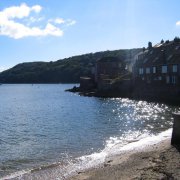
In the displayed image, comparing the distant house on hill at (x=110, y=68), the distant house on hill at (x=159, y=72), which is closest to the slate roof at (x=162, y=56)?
the distant house on hill at (x=159, y=72)

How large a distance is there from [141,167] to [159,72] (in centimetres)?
6614

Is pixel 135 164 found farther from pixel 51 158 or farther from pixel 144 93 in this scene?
pixel 144 93

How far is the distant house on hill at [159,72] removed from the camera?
7600 centimetres

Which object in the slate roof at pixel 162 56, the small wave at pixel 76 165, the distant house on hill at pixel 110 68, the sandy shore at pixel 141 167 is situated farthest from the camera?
the distant house on hill at pixel 110 68

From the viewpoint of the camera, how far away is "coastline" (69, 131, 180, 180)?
50.9 ft

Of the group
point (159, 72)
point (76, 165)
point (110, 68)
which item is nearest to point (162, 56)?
point (159, 72)

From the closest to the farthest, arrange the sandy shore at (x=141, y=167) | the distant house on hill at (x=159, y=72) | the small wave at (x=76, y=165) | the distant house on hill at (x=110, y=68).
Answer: the sandy shore at (x=141, y=167), the small wave at (x=76, y=165), the distant house on hill at (x=159, y=72), the distant house on hill at (x=110, y=68)

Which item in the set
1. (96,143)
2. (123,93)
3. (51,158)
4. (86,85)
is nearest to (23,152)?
(51,158)

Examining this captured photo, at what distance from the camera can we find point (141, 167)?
17.1m

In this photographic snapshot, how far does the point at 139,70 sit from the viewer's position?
291ft

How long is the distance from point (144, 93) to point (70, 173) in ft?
210

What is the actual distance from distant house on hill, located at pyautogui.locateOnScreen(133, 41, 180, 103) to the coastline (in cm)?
5358

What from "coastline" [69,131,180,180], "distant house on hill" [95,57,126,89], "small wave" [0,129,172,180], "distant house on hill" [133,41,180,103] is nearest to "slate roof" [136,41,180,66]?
"distant house on hill" [133,41,180,103]

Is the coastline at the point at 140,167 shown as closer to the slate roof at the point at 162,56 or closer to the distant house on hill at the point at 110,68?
the slate roof at the point at 162,56
